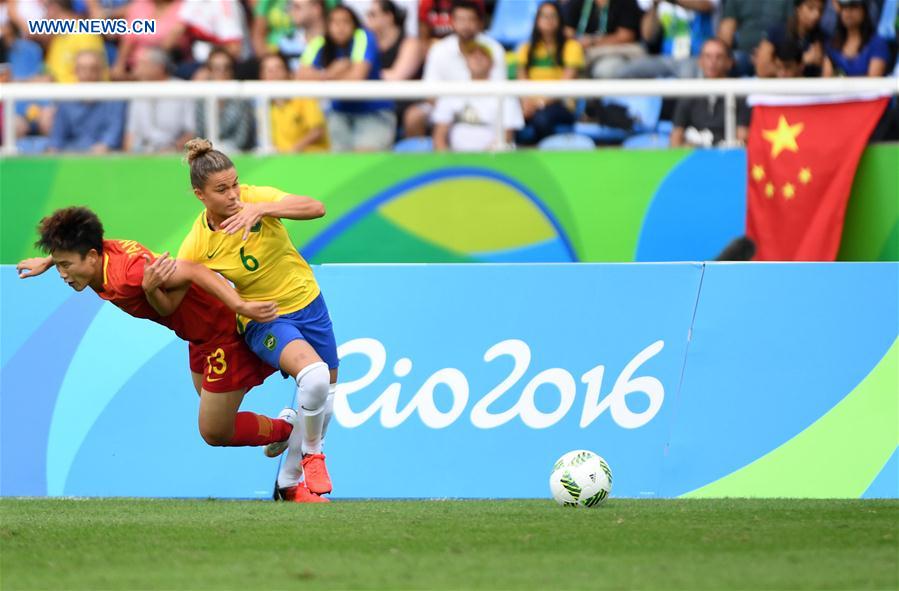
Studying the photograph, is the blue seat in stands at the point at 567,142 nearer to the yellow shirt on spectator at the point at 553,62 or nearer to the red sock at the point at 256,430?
the yellow shirt on spectator at the point at 553,62

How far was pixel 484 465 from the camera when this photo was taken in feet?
29.9

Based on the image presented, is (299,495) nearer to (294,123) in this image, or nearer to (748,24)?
(294,123)

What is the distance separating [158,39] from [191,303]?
7.24 m

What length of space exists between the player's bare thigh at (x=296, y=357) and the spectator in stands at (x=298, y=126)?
4893mm

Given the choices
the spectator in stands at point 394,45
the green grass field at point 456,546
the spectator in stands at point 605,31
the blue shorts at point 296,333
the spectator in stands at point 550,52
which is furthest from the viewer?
the spectator in stands at point 394,45

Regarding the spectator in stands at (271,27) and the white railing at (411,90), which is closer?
the white railing at (411,90)

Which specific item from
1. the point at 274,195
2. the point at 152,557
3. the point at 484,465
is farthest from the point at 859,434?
the point at 152,557

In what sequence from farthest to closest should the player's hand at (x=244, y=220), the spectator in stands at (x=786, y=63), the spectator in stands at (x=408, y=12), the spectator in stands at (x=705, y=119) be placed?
the spectator in stands at (x=408, y=12) < the spectator in stands at (x=786, y=63) < the spectator in stands at (x=705, y=119) < the player's hand at (x=244, y=220)

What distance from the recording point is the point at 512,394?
922 centimetres

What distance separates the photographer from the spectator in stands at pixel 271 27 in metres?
14.9

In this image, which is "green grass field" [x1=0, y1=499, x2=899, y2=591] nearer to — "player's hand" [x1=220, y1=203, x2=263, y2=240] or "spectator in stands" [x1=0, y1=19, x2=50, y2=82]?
"player's hand" [x1=220, y1=203, x2=263, y2=240]

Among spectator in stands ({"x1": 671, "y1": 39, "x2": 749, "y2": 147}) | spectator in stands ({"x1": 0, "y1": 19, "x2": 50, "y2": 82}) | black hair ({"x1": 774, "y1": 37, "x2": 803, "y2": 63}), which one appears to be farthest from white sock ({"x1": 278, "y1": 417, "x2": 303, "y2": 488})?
spectator in stands ({"x1": 0, "y1": 19, "x2": 50, "y2": 82})

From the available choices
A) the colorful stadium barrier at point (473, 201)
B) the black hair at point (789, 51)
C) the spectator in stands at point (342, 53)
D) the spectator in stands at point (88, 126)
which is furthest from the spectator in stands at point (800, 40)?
the spectator in stands at point (88, 126)

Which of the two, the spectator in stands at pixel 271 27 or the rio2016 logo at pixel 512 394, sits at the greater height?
the spectator in stands at pixel 271 27
